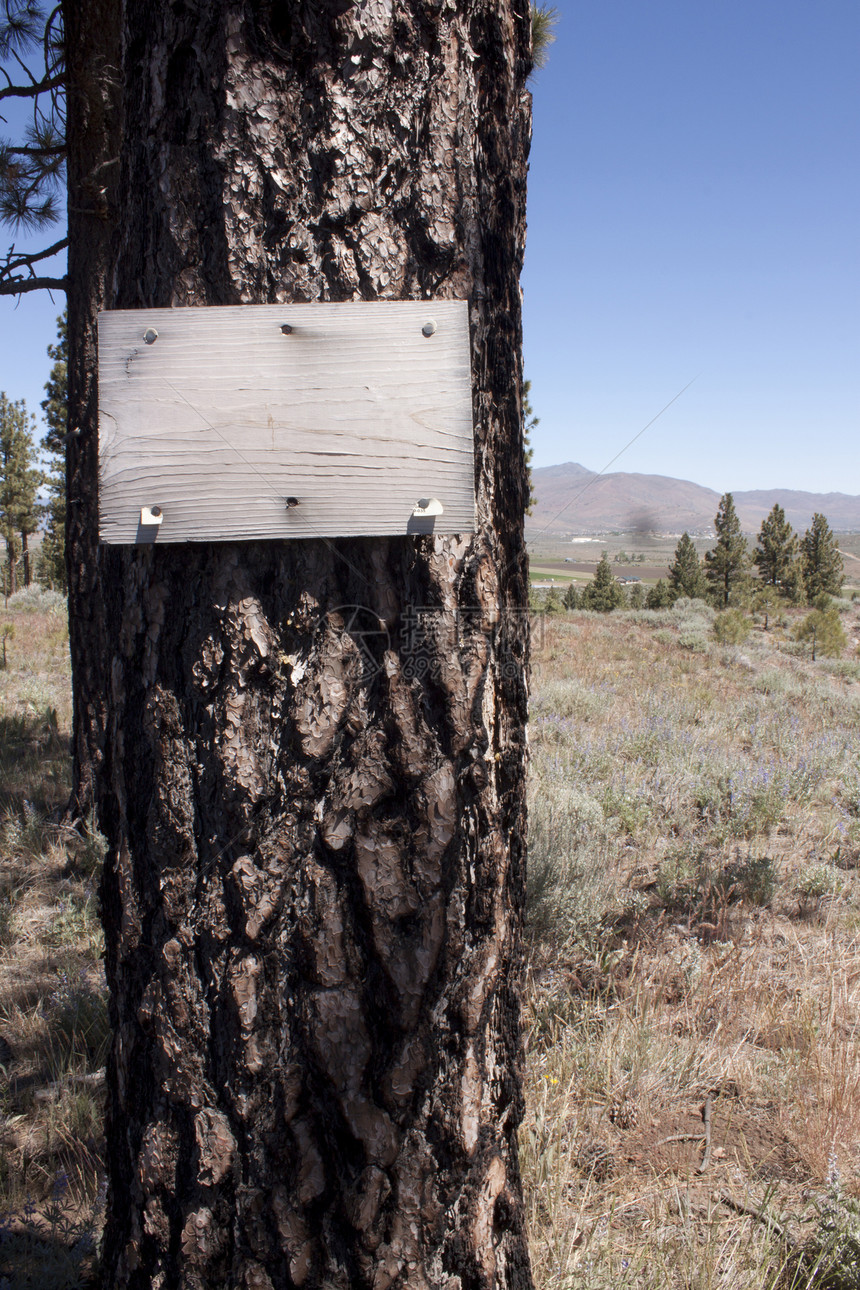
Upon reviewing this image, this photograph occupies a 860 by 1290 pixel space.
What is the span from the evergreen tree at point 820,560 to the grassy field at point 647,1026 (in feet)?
104

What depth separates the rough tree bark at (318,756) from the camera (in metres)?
1.18

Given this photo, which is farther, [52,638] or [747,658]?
[747,658]

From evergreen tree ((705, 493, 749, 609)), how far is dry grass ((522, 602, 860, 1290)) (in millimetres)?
25415

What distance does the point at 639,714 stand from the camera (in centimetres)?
721

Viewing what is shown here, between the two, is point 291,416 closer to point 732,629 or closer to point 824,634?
point 732,629

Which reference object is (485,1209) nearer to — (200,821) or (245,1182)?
(245,1182)

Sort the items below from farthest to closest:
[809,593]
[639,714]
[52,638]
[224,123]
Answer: [809,593] → [52,638] → [639,714] → [224,123]

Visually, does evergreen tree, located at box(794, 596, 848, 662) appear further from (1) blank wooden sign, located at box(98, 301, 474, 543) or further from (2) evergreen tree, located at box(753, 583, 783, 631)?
(1) blank wooden sign, located at box(98, 301, 474, 543)

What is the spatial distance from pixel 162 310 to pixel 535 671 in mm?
9040

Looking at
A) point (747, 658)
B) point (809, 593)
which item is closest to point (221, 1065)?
point (747, 658)

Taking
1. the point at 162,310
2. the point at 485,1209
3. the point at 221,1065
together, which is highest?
the point at 162,310

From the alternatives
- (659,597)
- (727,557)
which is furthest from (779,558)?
(659,597)

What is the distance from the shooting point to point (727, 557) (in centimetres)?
2909

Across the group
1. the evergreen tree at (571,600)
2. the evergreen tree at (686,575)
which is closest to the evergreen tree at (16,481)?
the evergreen tree at (571,600)
